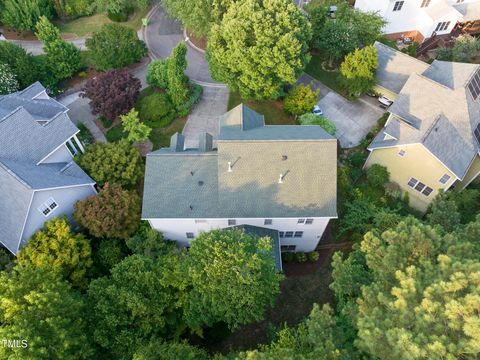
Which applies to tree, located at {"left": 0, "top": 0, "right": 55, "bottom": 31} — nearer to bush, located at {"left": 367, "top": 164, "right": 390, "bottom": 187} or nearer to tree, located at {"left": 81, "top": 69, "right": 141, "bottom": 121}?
tree, located at {"left": 81, "top": 69, "right": 141, "bottom": 121}

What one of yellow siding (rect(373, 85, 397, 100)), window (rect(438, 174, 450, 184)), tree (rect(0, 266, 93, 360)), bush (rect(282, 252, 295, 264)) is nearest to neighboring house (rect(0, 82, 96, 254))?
tree (rect(0, 266, 93, 360))

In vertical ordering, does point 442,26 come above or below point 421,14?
below

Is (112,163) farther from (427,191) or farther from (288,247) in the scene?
(427,191)

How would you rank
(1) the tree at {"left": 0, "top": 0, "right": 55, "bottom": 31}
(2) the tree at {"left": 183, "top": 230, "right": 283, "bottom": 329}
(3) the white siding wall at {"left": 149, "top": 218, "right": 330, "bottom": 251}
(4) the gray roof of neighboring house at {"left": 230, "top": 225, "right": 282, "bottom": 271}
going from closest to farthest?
(2) the tree at {"left": 183, "top": 230, "right": 283, "bottom": 329}
(3) the white siding wall at {"left": 149, "top": 218, "right": 330, "bottom": 251}
(4) the gray roof of neighboring house at {"left": 230, "top": 225, "right": 282, "bottom": 271}
(1) the tree at {"left": 0, "top": 0, "right": 55, "bottom": 31}

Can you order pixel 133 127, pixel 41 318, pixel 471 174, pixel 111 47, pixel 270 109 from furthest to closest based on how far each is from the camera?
pixel 111 47
pixel 270 109
pixel 133 127
pixel 471 174
pixel 41 318

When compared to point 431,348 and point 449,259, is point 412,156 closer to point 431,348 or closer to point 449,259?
point 449,259

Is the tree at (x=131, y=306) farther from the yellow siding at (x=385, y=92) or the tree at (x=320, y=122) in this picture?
the yellow siding at (x=385, y=92)

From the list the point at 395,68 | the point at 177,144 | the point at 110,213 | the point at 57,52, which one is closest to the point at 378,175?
the point at 395,68

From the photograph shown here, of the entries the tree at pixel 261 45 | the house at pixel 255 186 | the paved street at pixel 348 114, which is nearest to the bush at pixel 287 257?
the house at pixel 255 186
